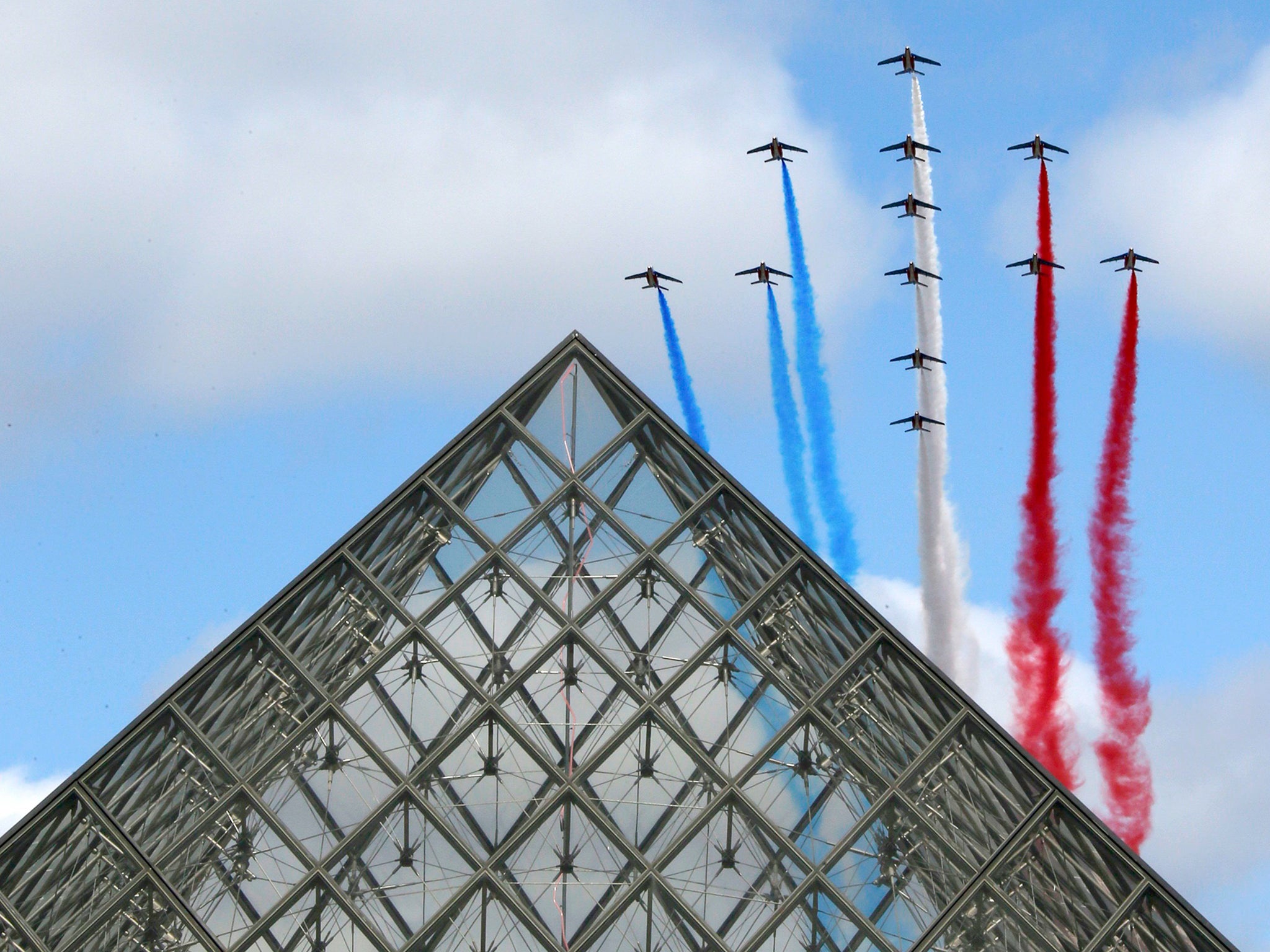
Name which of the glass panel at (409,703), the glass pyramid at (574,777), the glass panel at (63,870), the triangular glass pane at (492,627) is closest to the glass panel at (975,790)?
the glass pyramid at (574,777)

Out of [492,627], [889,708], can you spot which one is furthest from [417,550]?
[889,708]

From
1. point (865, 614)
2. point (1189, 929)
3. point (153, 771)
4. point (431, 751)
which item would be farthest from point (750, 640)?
point (153, 771)

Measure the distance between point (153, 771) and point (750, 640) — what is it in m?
12.3

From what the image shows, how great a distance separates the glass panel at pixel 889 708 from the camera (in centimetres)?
3466

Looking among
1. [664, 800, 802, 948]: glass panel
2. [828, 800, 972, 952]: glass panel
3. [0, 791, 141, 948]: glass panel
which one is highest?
[828, 800, 972, 952]: glass panel

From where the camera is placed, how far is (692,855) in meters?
33.6

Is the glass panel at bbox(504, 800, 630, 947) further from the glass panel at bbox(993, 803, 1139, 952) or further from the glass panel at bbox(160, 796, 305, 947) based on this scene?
the glass panel at bbox(993, 803, 1139, 952)

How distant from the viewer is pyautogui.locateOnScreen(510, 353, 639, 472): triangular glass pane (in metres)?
37.8

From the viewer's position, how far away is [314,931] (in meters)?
33.0

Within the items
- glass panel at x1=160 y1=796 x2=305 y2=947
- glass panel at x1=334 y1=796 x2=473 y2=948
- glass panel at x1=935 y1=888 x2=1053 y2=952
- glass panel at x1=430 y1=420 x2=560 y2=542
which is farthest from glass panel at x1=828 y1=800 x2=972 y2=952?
glass panel at x1=160 y1=796 x2=305 y2=947

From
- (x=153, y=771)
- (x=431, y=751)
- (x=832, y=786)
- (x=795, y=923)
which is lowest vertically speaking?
(x=153, y=771)

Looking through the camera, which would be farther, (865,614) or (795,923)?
(865,614)

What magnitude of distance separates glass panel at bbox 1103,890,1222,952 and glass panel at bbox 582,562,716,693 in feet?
31.5

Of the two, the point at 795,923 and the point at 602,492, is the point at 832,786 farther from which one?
the point at 602,492
